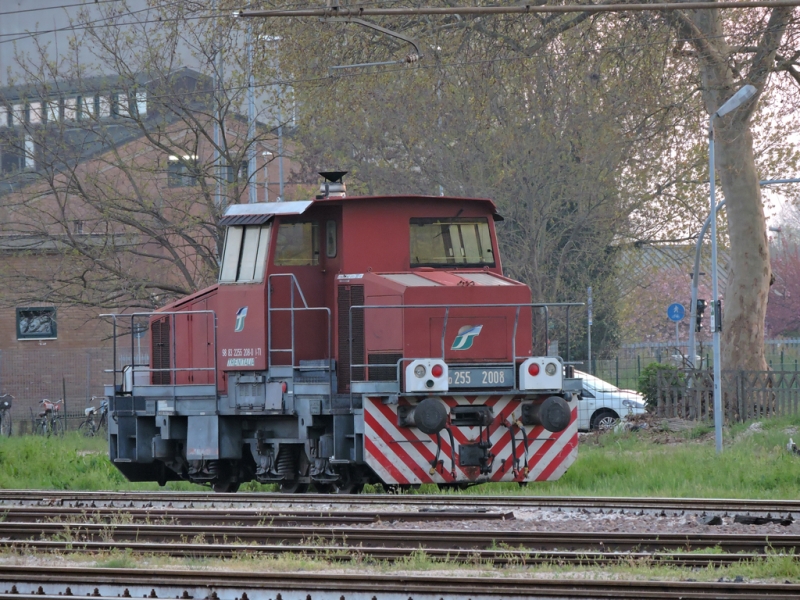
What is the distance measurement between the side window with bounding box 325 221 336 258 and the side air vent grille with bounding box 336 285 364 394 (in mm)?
538

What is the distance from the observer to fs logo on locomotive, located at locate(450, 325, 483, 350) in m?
13.3

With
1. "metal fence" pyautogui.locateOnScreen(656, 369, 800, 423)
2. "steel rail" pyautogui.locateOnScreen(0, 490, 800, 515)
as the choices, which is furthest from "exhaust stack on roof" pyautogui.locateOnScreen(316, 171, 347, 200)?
"metal fence" pyautogui.locateOnScreen(656, 369, 800, 423)

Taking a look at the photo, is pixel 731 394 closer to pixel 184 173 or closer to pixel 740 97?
pixel 740 97

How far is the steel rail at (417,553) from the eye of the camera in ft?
26.9

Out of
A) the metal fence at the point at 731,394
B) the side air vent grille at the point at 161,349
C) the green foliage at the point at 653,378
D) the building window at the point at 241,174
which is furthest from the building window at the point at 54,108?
the metal fence at the point at 731,394

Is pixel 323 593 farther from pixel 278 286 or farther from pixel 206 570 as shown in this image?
pixel 278 286

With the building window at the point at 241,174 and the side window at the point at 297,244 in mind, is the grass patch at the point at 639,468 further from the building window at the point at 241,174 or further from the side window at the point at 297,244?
the building window at the point at 241,174

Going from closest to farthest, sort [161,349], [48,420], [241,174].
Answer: [161,349] < [241,174] < [48,420]

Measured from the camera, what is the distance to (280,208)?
45.8 ft

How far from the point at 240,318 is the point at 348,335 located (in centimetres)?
156

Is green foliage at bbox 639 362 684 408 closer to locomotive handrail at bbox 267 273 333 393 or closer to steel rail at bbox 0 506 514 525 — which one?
locomotive handrail at bbox 267 273 333 393

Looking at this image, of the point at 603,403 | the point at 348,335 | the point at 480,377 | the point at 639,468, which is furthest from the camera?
the point at 603,403

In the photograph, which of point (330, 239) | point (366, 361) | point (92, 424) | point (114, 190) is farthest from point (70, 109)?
point (366, 361)

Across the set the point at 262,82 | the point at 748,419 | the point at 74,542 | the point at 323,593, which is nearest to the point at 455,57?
the point at 262,82
